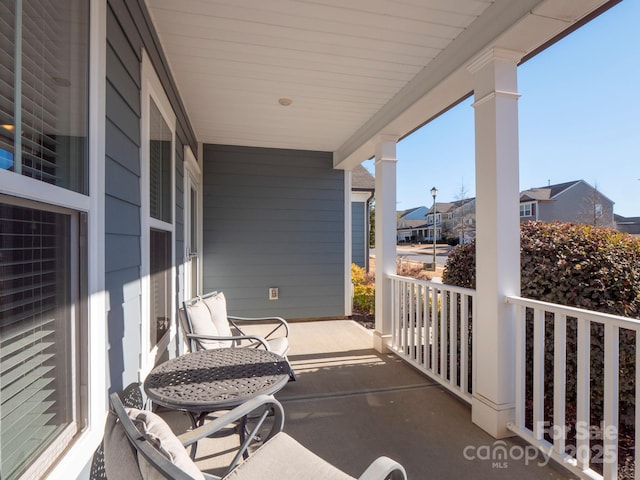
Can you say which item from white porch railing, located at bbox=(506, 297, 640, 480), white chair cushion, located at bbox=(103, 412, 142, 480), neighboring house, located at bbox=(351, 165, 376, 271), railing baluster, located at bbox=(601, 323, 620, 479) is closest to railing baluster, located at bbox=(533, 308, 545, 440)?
white porch railing, located at bbox=(506, 297, 640, 480)

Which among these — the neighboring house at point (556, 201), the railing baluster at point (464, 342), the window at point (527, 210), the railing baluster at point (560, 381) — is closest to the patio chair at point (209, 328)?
the railing baluster at point (464, 342)

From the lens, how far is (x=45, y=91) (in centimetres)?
100

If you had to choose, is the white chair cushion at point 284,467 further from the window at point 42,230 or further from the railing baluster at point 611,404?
the railing baluster at point 611,404

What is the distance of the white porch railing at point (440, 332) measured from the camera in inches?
101

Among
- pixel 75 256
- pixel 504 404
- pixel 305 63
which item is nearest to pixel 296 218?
pixel 305 63

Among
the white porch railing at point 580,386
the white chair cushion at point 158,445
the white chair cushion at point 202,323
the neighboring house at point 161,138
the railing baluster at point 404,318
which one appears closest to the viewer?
the white chair cushion at point 158,445

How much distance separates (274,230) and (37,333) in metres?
4.37

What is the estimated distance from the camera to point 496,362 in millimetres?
2145

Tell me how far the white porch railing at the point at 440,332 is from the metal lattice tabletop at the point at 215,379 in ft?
5.01

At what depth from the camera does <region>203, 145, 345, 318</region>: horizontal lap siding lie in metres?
5.13

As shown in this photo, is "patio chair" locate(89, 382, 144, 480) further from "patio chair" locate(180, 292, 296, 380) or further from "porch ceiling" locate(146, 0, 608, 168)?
"porch ceiling" locate(146, 0, 608, 168)

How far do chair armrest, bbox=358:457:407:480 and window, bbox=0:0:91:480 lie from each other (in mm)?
977

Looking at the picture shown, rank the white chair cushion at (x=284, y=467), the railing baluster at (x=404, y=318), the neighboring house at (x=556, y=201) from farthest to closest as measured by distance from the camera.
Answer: the neighboring house at (x=556, y=201) → the railing baluster at (x=404, y=318) → the white chair cushion at (x=284, y=467)

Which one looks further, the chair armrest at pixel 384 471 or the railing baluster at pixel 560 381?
the railing baluster at pixel 560 381
